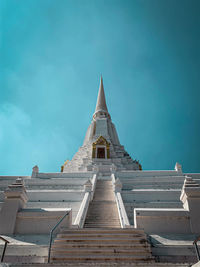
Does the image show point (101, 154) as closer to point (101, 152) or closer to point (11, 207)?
point (101, 152)

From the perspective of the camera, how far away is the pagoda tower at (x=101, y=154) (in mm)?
29753

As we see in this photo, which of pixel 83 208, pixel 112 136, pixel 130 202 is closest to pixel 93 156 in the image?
pixel 112 136

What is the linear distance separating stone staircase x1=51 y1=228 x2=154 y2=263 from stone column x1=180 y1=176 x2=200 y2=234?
7.53ft

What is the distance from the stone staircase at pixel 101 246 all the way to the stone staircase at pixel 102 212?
9.11 ft

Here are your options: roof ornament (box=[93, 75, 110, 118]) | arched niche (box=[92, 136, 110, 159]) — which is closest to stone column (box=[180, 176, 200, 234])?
arched niche (box=[92, 136, 110, 159])

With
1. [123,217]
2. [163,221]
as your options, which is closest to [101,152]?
[123,217]

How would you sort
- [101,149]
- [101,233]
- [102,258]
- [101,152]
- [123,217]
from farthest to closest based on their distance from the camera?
[101,149]
[101,152]
[123,217]
[101,233]
[102,258]

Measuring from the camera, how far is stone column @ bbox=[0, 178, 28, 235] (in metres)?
7.97

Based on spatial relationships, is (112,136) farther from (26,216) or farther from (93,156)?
(26,216)

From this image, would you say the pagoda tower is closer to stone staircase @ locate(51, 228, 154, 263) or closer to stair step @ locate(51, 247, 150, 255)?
stone staircase @ locate(51, 228, 154, 263)

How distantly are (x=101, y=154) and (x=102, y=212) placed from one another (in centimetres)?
2133

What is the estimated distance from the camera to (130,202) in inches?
522

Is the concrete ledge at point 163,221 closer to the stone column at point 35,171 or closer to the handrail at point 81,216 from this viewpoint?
the handrail at point 81,216

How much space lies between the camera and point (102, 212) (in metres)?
11.6
